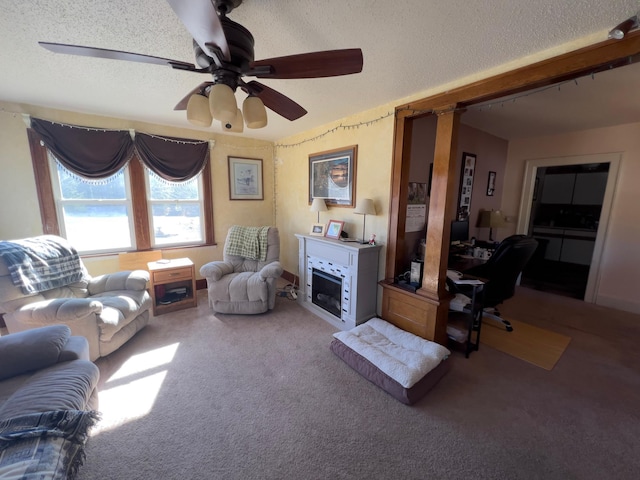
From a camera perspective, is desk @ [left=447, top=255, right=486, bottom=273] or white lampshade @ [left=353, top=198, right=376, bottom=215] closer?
white lampshade @ [left=353, top=198, right=376, bottom=215]

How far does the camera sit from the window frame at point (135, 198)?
277 cm

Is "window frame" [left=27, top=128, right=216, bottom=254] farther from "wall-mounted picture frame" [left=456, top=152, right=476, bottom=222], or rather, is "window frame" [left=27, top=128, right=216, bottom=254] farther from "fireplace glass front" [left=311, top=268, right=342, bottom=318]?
"wall-mounted picture frame" [left=456, top=152, right=476, bottom=222]

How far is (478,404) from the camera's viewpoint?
1771mm

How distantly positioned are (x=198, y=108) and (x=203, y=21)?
45cm

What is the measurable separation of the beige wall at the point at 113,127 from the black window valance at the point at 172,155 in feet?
0.42

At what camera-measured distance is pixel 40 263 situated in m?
2.19

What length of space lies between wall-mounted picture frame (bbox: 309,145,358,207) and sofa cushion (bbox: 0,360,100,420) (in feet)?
8.44

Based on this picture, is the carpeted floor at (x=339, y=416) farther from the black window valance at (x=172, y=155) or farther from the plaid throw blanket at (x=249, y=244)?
the black window valance at (x=172, y=155)

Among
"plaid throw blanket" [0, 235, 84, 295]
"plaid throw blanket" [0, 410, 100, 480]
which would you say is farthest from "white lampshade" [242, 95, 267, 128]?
"plaid throw blanket" [0, 235, 84, 295]

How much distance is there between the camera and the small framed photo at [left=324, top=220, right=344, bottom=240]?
2.99 m

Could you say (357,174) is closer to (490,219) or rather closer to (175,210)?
(490,219)

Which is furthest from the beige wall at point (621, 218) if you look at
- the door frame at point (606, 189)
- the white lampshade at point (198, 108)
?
the white lampshade at point (198, 108)

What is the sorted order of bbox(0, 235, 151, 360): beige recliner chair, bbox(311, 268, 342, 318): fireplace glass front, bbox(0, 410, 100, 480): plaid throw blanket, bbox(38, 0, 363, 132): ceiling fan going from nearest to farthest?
bbox(0, 410, 100, 480): plaid throw blanket → bbox(38, 0, 363, 132): ceiling fan → bbox(0, 235, 151, 360): beige recliner chair → bbox(311, 268, 342, 318): fireplace glass front

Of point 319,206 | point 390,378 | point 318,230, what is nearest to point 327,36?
point 319,206
